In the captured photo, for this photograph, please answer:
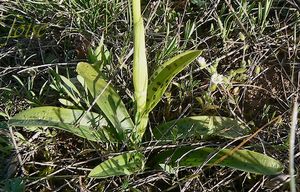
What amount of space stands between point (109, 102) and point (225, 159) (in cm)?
34

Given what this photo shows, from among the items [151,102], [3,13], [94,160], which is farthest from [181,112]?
[3,13]

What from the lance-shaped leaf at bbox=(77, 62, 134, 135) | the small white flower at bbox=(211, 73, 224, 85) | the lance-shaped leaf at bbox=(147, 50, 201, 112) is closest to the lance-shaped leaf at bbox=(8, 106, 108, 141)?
the lance-shaped leaf at bbox=(77, 62, 134, 135)

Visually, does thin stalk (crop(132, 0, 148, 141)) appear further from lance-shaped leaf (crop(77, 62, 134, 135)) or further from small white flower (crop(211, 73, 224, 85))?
small white flower (crop(211, 73, 224, 85))

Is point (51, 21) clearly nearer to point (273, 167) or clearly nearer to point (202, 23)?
point (202, 23)

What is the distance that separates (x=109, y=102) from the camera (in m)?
1.35

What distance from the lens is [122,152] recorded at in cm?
131

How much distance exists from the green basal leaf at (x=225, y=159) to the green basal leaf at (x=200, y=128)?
0.14 feet

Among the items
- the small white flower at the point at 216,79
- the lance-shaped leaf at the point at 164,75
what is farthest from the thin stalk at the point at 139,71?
the small white flower at the point at 216,79

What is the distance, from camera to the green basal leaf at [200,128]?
4.36 feet

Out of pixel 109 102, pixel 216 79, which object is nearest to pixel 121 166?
pixel 109 102

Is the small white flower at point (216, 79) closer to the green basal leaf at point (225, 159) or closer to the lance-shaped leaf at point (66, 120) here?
the green basal leaf at point (225, 159)

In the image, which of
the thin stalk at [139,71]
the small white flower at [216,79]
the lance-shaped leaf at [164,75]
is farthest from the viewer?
the small white flower at [216,79]

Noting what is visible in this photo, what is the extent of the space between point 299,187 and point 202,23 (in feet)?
2.00

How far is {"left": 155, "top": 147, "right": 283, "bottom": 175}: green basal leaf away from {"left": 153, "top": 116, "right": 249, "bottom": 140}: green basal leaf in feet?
0.14
